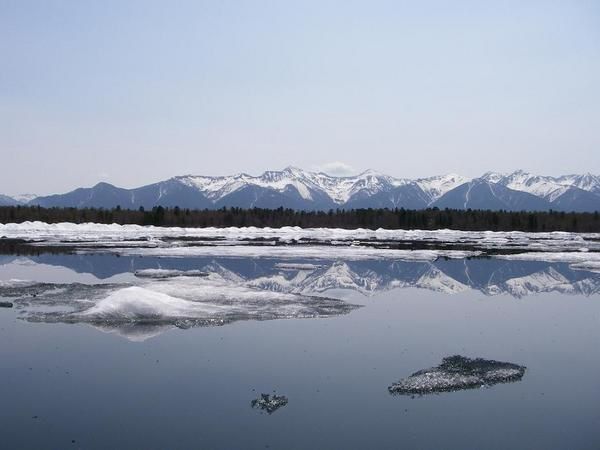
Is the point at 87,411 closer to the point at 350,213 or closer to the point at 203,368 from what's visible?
the point at 203,368

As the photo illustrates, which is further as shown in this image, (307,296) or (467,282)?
(467,282)

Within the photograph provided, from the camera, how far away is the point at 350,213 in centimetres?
14638

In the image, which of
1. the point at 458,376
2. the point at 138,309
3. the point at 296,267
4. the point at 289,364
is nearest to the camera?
the point at 458,376

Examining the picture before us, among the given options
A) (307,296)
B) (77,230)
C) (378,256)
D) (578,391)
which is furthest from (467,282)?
(77,230)

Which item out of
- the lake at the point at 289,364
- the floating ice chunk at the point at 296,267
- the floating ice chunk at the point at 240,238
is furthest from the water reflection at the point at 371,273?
the floating ice chunk at the point at 240,238

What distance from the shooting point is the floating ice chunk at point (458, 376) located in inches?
455

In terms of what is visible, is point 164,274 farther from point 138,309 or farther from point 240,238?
point 240,238

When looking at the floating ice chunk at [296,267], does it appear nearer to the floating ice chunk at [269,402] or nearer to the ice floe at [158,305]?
the ice floe at [158,305]

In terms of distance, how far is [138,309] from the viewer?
18.3m

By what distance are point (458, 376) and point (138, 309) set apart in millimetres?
10466

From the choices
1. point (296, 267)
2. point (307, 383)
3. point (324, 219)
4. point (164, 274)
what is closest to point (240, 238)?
point (296, 267)

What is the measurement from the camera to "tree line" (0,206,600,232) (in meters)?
120

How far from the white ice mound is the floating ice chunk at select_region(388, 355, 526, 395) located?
28.1 ft

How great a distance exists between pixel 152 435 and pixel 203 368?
372cm
